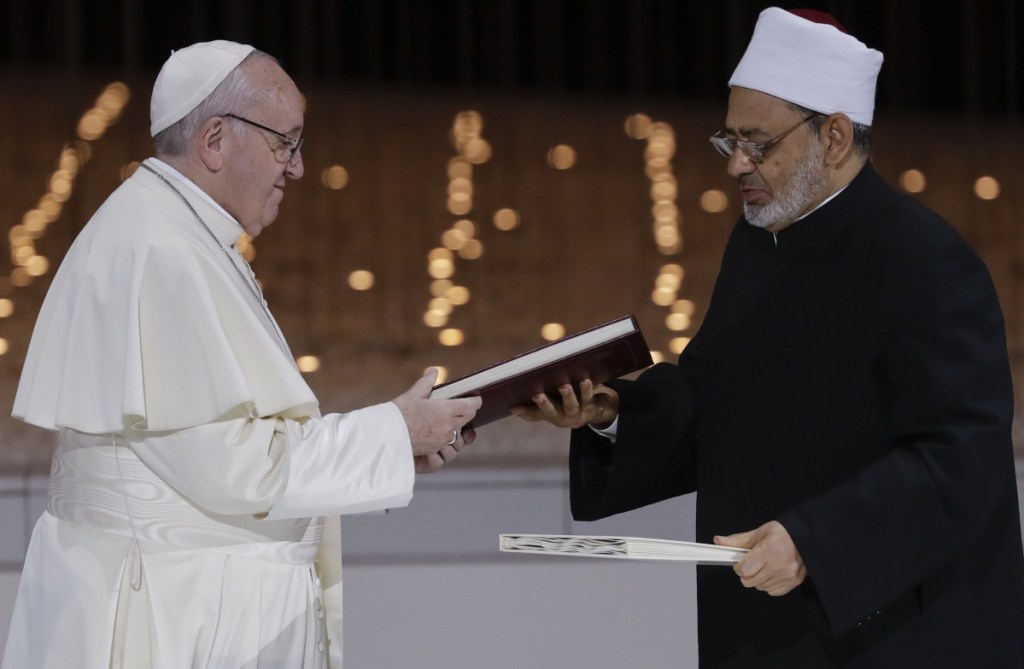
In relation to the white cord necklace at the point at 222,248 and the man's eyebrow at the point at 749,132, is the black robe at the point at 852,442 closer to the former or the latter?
the man's eyebrow at the point at 749,132

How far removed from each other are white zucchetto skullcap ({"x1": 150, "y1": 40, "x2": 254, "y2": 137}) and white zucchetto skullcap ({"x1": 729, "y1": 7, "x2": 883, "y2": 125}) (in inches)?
31.6

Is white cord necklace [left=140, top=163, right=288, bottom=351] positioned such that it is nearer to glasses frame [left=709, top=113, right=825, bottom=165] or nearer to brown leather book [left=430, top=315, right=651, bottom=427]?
brown leather book [left=430, top=315, right=651, bottom=427]

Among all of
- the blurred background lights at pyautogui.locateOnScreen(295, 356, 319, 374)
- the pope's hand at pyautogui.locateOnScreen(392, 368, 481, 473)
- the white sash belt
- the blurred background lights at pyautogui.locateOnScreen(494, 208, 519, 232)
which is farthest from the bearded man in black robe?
the blurred background lights at pyautogui.locateOnScreen(494, 208, 519, 232)

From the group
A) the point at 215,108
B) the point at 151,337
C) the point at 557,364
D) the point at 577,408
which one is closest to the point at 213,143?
the point at 215,108

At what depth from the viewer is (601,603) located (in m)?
3.57

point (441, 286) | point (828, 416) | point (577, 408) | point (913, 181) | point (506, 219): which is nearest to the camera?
point (828, 416)

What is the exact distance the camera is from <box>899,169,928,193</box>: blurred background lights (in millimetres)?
7614

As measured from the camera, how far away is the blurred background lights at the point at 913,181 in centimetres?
761

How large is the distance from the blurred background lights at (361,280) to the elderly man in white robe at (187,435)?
502cm

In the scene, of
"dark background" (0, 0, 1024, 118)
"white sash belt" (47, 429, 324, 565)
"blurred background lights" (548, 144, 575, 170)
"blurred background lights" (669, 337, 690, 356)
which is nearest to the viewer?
"white sash belt" (47, 429, 324, 565)

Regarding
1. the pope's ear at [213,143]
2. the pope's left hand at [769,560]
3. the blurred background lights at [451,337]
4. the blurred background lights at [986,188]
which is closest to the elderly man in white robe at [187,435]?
the pope's ear at [213,143]

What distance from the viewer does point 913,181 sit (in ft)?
25.1

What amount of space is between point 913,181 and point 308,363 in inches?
143

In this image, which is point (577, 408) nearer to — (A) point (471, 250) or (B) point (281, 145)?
(B) point (281, 145)
